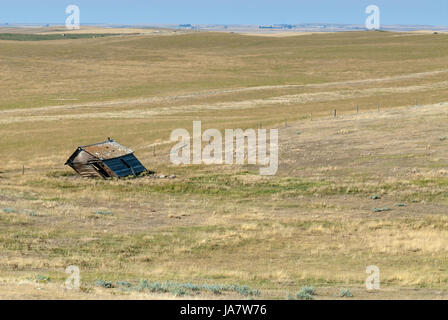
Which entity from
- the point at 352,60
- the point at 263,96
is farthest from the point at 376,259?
the point at 352,60

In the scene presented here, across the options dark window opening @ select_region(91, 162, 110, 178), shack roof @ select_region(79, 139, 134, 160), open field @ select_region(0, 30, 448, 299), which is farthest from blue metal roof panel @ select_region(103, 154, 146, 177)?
open field @ select_region(0, 30, 448, 299)

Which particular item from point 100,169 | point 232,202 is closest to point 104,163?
point 100,169

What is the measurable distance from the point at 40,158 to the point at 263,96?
38.5 meters

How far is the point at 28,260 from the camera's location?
64.2 ft

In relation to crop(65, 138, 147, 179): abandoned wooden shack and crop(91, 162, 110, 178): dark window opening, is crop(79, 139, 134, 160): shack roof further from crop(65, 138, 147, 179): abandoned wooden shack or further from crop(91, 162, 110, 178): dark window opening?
crop(91, 162, 110, 178): dark window opening

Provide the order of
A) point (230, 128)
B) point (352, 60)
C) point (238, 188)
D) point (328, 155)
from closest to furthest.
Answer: point (238, 188), point (328, 155), point (230, 128), point (352, 60)

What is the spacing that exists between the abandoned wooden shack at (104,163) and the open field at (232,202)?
0.91m

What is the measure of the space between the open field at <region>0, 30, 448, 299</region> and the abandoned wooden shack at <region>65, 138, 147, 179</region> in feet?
2.98

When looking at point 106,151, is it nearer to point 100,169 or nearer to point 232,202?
point 100,169

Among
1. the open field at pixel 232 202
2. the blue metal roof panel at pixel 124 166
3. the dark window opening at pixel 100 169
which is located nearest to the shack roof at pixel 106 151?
the blue metal roof panel at pixel 124 166

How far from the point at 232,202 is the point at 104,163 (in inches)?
360

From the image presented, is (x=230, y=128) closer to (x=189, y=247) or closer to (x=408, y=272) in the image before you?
(x=189, y=247)

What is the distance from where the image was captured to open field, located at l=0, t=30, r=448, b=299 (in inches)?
711
